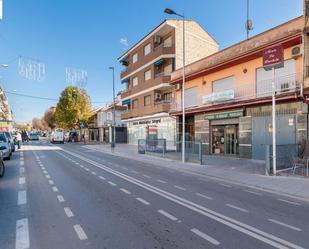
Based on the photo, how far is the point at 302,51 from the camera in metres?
13.8

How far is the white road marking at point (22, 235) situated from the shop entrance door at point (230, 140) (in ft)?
51.6

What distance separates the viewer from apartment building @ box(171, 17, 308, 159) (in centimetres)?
1426

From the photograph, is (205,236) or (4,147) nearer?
(205,236)

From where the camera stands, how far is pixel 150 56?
100 ft

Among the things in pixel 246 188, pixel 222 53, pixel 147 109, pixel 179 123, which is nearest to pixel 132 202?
pixel 246 188

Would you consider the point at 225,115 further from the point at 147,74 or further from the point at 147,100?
the point at 147,74

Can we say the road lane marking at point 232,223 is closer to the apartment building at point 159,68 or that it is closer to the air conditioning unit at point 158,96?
the apartment building at point 159,68

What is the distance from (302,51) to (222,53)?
6.58 meters

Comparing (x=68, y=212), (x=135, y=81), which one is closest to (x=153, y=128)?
(x=135, y=81)

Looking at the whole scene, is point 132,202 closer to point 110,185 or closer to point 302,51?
point 110,185

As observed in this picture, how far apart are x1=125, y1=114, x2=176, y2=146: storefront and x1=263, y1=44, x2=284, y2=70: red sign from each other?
9.61 metres

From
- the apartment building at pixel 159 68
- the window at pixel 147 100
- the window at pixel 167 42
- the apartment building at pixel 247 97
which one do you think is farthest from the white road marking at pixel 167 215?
the window at pixel 147 100

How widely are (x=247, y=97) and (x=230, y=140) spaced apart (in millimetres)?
3581

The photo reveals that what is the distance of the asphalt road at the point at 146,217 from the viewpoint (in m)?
4.35
